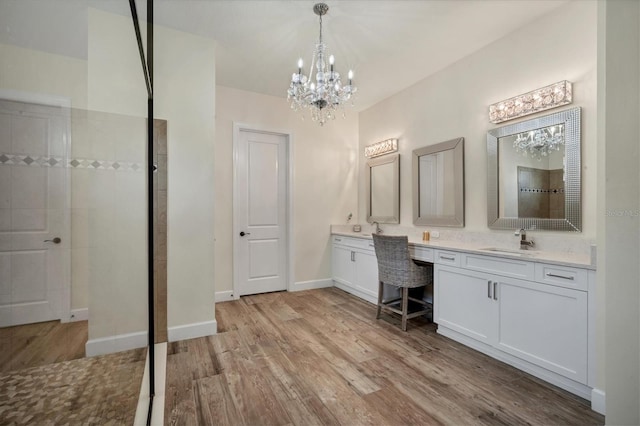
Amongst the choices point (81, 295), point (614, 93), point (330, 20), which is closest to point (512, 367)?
point (614, 93)

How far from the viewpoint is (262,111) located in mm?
4156

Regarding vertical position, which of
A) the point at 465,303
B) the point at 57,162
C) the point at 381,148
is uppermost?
the point at 381,148

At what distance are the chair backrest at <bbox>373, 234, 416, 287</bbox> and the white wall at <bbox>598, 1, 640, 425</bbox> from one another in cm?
192

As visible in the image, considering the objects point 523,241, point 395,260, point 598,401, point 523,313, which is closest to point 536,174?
point 523,241

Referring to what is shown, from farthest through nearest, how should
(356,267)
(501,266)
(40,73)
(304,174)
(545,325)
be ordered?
(304,174)
(356,267)
(501,266)
(545,325)
(40,73)

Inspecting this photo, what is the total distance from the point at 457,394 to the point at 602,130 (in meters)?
1.83

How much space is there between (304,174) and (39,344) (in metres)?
3.99

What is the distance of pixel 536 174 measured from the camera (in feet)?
8.37

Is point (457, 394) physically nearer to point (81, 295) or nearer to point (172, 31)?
point (81, 295)

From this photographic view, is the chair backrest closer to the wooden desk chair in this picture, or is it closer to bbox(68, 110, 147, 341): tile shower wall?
the wooden desk chair

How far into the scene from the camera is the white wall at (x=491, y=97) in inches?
86.4

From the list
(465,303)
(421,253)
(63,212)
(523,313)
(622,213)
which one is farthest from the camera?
(421,253)

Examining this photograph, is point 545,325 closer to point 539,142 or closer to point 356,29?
point 539,142

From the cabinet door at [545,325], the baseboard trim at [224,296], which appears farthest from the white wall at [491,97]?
the baseboard trim at [224,296]
